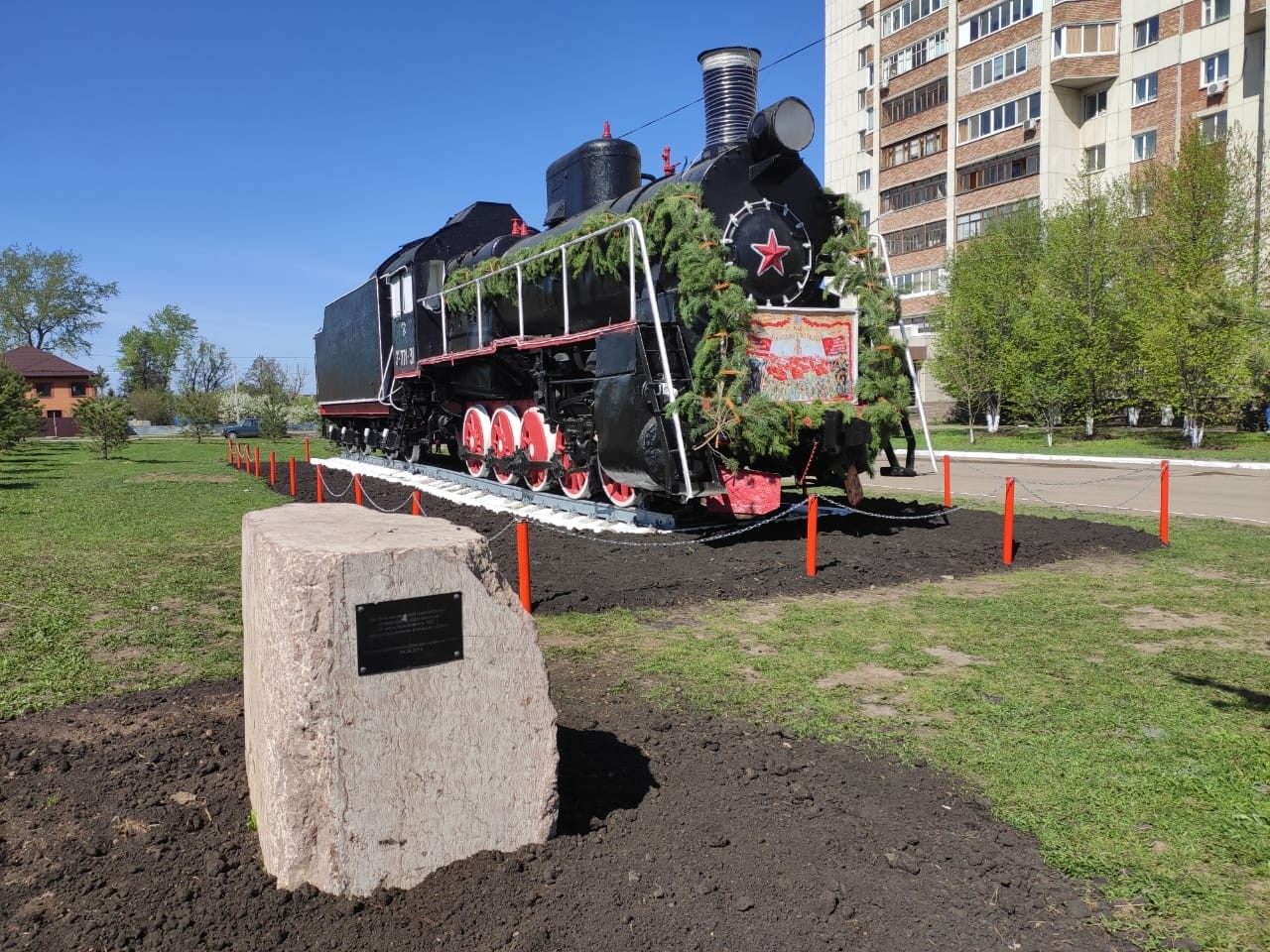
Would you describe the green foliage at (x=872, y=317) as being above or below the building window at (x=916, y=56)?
below

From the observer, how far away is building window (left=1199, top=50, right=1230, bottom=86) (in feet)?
115

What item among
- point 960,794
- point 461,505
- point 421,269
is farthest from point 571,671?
point 421,269

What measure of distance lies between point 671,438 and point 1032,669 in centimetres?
440

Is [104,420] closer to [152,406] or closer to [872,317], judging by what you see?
[872,317]

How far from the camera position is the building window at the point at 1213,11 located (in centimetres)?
3503

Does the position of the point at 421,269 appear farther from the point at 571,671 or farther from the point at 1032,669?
the point at 1032,669

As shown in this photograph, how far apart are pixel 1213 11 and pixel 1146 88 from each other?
3.69 meters

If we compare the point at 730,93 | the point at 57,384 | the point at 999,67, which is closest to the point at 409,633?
the point at 730,93

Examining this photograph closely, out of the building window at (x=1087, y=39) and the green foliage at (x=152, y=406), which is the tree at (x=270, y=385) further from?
the building window at (x=1087, y=39)

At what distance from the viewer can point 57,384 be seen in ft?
216

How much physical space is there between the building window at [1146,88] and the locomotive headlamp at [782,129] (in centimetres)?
3744

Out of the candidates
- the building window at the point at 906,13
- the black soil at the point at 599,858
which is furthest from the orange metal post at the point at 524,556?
the building window at the point at 906,13

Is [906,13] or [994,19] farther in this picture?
[906,13]

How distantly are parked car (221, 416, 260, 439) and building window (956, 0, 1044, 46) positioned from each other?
45745mm
